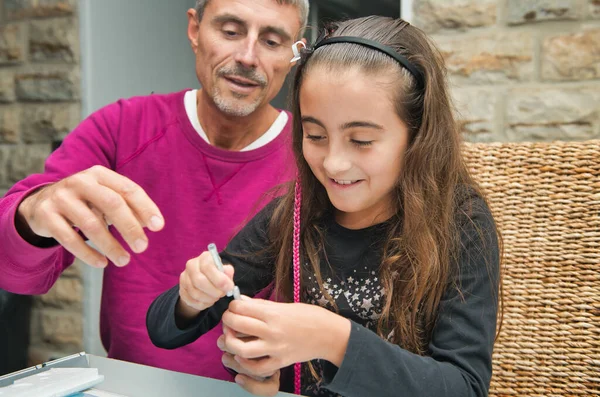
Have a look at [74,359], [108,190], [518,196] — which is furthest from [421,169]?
[74,359]

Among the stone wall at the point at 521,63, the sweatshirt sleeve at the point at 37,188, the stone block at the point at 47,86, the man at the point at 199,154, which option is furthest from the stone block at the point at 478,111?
the stone block at the point at 47,86

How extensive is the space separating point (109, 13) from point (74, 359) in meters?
1.62

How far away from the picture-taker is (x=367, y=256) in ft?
3.11

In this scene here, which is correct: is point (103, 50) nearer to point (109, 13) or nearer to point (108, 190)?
point (109, 13)

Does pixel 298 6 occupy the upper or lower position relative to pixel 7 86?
upper

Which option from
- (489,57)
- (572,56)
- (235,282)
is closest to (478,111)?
(489,57)

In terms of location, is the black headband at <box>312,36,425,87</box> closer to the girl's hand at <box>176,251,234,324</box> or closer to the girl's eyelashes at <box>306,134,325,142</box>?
the girl's eyelashes at <box>306,134,325,142</box>

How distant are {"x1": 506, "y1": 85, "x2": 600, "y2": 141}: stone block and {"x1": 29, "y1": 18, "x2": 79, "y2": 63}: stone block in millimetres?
1521

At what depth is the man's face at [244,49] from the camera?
1.31 m

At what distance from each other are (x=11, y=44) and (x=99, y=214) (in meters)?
1.76

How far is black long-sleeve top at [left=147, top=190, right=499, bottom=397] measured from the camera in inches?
28.3

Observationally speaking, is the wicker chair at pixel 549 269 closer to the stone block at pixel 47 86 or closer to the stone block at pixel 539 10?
the stone block at pixel 539 10

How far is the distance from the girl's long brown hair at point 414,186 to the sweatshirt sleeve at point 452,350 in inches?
1.2

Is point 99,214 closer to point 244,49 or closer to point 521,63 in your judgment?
point 244,49
